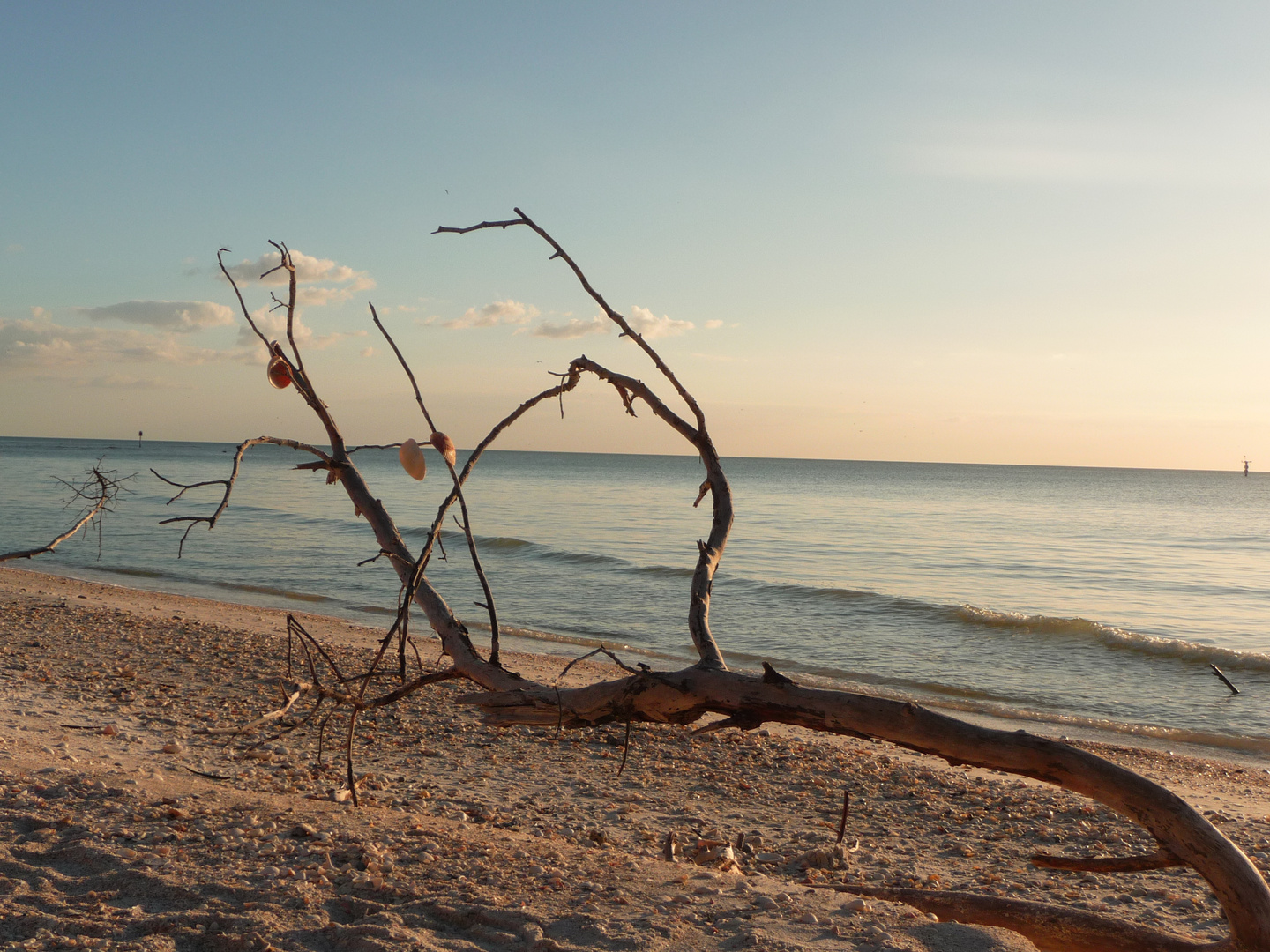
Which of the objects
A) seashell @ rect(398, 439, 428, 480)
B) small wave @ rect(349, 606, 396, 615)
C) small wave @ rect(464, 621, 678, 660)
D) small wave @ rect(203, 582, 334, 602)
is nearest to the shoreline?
small wave @ rect(464, 621, 678, 660)

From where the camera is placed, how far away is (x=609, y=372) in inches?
119

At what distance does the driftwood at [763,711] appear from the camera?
2305mm

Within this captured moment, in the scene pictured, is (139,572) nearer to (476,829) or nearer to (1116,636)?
(476,829)

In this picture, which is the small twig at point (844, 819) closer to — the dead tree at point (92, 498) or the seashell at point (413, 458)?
the seashell at point (413, 458)

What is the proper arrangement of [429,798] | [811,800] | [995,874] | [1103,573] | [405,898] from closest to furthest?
[405,898], [995,874], [429,798], [811,800], [1103,573]

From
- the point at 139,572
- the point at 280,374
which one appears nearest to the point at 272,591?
the point at 139,572

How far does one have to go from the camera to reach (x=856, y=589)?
688 inches

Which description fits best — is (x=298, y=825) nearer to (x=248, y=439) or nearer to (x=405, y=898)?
(x=405, y=898)

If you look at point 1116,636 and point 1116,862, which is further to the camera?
point 1116,636

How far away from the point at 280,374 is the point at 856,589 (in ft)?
52.0

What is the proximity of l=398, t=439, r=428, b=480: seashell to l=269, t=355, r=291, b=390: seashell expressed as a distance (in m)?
0.59

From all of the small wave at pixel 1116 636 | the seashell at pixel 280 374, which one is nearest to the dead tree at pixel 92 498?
the seashell at pixel 280 374

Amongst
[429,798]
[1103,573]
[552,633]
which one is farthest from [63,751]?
[1103,573]

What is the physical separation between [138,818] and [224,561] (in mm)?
17281
